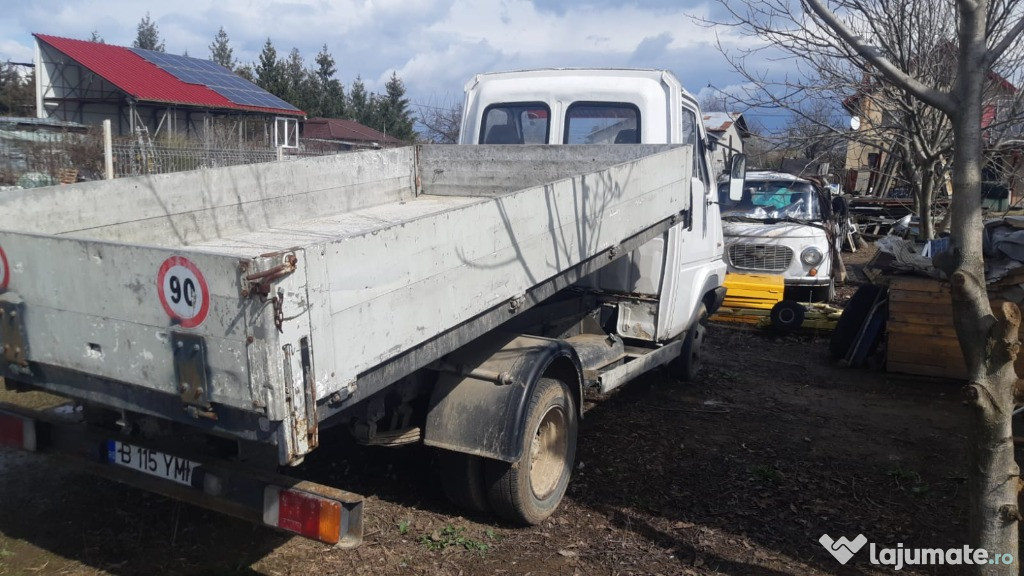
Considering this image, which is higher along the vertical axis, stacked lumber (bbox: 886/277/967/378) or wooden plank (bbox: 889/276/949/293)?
wooden plank (bbox: 889/276/949/293)

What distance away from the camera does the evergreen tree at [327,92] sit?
50.3m

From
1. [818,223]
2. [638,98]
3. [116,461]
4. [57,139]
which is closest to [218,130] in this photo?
[57,139]

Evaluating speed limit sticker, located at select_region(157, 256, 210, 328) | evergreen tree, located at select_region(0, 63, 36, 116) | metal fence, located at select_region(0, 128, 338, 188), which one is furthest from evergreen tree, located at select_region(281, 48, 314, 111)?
speed limit sticker, located at select_region(157, 256, 210, 328)

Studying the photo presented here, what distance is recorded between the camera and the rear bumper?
3010 millimetres

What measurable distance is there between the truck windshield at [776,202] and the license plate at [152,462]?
30.0 ft

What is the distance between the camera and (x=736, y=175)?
269 inches

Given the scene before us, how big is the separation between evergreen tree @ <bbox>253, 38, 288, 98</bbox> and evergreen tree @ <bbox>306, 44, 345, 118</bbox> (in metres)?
3.22

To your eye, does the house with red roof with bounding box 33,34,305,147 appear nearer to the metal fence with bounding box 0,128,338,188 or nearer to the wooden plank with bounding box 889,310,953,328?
the metal fence with bounding box 0,128,338,188

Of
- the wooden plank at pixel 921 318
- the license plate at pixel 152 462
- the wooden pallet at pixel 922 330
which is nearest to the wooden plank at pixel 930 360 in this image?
the wooden pallet at pixel 922 330

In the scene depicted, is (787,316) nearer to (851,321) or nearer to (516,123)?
(851,321)

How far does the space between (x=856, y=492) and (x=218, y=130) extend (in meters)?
27.9

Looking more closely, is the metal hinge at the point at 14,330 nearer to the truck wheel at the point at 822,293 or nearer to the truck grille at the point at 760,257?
the truck grille at the point at 760,257

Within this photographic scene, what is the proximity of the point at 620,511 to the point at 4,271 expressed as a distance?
341 centimetres

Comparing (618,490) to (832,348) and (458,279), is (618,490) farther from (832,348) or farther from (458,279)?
(832,348)
